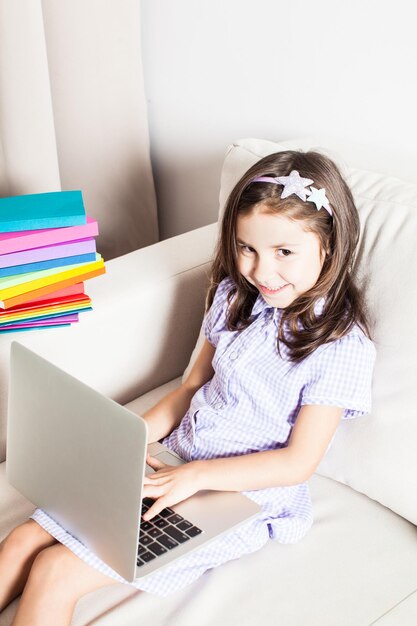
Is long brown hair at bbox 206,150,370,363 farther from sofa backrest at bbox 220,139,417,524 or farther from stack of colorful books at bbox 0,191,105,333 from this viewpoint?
stack of colorful books at bbox 0,191,105,333

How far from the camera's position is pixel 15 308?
1351mm

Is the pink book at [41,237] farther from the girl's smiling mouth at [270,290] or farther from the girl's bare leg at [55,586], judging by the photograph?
the girl's bare leg at [55,586]

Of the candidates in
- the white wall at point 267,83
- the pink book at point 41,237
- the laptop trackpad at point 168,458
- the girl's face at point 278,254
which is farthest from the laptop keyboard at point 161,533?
the white wall at point 267,83

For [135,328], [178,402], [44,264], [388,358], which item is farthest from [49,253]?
[388,358]

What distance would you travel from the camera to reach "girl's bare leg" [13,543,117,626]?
1049mm

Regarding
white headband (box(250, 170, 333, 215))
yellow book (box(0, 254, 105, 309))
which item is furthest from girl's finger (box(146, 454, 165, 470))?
white headband (box(250, 170, 333, 215))

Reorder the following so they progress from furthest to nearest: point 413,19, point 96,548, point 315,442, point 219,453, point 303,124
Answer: point 303,124, point 413,19, point 219,453, point 315,442, point 96,548

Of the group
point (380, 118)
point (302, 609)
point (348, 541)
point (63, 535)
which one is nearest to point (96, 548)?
point (63, 535)

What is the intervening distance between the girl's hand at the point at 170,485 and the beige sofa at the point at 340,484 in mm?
128

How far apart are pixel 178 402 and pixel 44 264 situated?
0.35 m

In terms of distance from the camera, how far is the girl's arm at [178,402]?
1402 mm

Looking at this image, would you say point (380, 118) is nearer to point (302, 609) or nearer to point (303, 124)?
point (303, 124)

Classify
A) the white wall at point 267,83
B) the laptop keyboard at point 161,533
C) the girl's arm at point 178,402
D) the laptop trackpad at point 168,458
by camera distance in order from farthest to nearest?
the white wall at point 267,83 < the girl's arm at point 178,402 < the laptop trackpad at point 168,458 < the laptop keyboard at point 161,533

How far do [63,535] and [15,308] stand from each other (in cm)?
42
